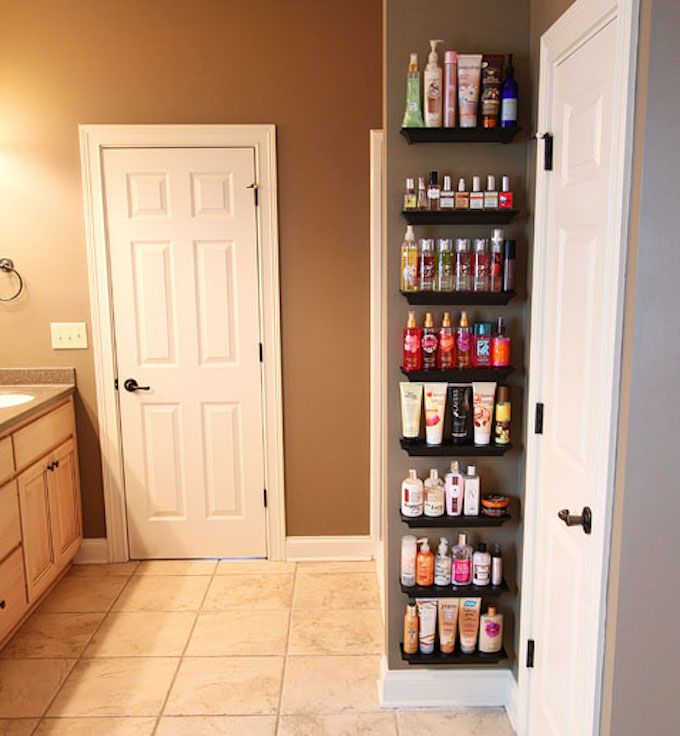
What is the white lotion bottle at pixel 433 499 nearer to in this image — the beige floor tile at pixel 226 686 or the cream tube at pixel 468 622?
the cream tube at pixel 468 622

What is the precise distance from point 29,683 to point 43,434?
0.99 meters

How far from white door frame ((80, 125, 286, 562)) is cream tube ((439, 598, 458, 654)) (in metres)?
1.33

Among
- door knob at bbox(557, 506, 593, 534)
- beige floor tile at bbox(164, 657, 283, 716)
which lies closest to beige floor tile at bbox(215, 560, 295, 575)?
beige floor tile at bbox(164, 657, 283, 716)

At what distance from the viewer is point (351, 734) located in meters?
2.19

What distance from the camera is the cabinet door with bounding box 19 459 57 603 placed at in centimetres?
272

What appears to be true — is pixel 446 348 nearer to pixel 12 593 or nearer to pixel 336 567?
pixel 336 567

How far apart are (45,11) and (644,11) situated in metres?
2.73

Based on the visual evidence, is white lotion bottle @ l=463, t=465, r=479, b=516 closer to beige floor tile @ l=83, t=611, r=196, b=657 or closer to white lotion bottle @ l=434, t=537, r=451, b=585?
white lotion bottle @ l=434, t=537, r=451, b=585

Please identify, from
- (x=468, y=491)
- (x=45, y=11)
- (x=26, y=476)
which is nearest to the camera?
(x=468, y=491)

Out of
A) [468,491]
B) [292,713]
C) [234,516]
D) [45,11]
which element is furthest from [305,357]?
[45,11]

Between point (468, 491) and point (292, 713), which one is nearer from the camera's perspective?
point (468, 491)

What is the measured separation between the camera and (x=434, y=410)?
2098 millimetres

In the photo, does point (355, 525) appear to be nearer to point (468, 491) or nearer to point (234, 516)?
point (234, 516)

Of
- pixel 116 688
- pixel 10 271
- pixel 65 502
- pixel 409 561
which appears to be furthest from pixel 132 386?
pixel 409 561
